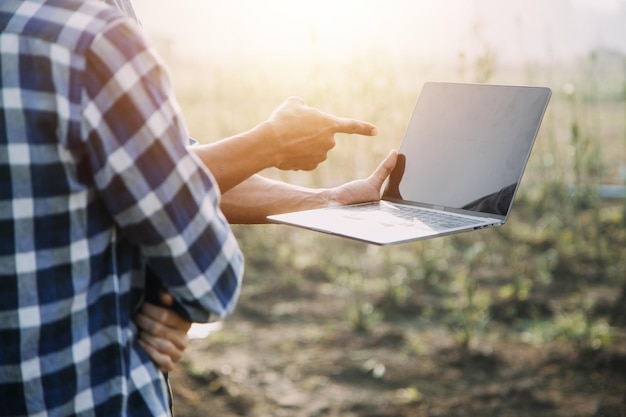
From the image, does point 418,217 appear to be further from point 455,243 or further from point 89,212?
point 455,243

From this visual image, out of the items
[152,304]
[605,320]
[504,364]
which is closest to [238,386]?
[504,364]

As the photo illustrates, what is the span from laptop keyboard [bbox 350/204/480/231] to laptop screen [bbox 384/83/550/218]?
0.15 feet

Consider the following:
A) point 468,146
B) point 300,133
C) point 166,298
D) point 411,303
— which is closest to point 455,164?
point 468,146

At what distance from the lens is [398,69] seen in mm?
4879

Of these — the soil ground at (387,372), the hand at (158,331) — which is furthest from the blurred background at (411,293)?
the hand at (158,331)

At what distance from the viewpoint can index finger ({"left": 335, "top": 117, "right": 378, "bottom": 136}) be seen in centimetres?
148

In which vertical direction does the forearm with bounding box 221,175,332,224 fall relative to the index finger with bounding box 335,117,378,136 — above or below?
below

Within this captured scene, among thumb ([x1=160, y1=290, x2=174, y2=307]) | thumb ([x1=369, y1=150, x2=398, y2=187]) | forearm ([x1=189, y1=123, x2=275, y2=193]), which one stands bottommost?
thumb ([x1=369, y1=150, x2=398, y2=187])

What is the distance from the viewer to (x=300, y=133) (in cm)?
141

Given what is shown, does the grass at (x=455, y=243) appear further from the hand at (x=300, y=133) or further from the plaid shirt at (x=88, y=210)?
the plaid shirt at (x=88, y=210)

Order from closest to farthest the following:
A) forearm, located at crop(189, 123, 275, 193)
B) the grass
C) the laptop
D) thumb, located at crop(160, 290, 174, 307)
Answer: thumb, located at crop(160, 290, 174, 307)
forearm, located at crop(189, 123, 275, 193)
the laptop
the grass

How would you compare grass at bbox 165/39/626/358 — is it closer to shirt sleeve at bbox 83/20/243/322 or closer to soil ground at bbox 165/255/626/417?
soil ground at bbox 165/255/626/417

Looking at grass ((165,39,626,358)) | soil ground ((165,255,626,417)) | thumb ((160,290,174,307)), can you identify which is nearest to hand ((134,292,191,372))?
thumb ((160,290,174,307))

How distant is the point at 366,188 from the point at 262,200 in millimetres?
210
